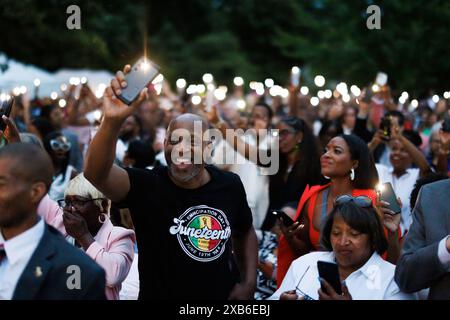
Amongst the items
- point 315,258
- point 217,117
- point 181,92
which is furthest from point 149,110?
point 315,258

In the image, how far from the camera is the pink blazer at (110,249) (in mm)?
4328

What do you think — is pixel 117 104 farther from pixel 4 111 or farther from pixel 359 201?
pixel 4 111

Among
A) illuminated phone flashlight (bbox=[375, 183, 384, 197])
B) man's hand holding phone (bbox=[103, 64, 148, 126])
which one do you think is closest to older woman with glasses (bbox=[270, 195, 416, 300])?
illuminated phone flashlight (bbox=[375, 183, 384, 197])

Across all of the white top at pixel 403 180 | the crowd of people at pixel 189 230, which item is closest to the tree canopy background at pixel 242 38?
the crowd of people at pixel 189 230

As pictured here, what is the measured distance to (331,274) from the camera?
3.90 meters

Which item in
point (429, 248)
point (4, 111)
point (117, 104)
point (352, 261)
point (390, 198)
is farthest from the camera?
point (4, 111)

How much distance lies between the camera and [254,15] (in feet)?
128

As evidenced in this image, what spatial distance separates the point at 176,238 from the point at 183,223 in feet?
0.27

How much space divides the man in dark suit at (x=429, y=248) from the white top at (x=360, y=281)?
83 millimetres

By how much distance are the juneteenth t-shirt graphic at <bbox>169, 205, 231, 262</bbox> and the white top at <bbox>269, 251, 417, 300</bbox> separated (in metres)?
0.45

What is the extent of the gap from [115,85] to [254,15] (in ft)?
119

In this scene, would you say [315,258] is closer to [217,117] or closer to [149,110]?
[217,117]

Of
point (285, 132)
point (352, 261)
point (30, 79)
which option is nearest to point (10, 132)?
point (352, 261)

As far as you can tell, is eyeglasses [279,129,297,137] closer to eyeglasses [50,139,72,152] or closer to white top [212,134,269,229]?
white top [212,134,269,229]
